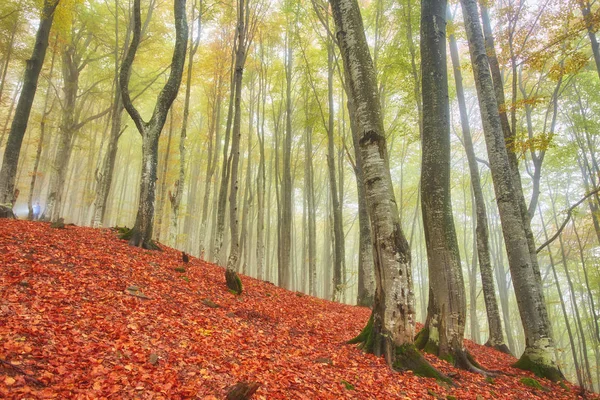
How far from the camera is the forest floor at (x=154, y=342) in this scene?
2.83 m

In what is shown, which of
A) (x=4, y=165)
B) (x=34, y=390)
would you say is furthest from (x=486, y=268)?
(x=4, y=165)

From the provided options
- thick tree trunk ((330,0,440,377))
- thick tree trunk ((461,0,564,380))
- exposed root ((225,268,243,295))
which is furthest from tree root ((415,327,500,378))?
exposed root ((225,268,243,295))

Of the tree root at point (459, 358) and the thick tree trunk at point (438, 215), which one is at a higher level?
the thick tree trunk at point (438, 215)

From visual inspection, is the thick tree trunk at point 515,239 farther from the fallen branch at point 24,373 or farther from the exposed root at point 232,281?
the fallen branch at point 24,373

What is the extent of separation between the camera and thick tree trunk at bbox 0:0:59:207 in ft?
27.6

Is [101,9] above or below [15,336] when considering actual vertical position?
above

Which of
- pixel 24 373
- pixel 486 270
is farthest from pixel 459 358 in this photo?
pixel 24 373

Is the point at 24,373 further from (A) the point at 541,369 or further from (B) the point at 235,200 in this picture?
(A) the point at 541,369

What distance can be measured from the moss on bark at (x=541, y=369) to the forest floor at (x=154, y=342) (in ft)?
0.99

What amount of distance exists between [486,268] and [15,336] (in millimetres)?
11015

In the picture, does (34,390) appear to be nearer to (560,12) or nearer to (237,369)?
(237,369)

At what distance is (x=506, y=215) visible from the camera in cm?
704

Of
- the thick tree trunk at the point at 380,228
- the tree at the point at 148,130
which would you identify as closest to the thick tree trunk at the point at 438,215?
the thick tree trunk at the point at 380,228

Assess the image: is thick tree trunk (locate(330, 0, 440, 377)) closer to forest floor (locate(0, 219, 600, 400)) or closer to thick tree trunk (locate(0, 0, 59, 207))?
forest floor (locate(0, 219, 600, 400))
